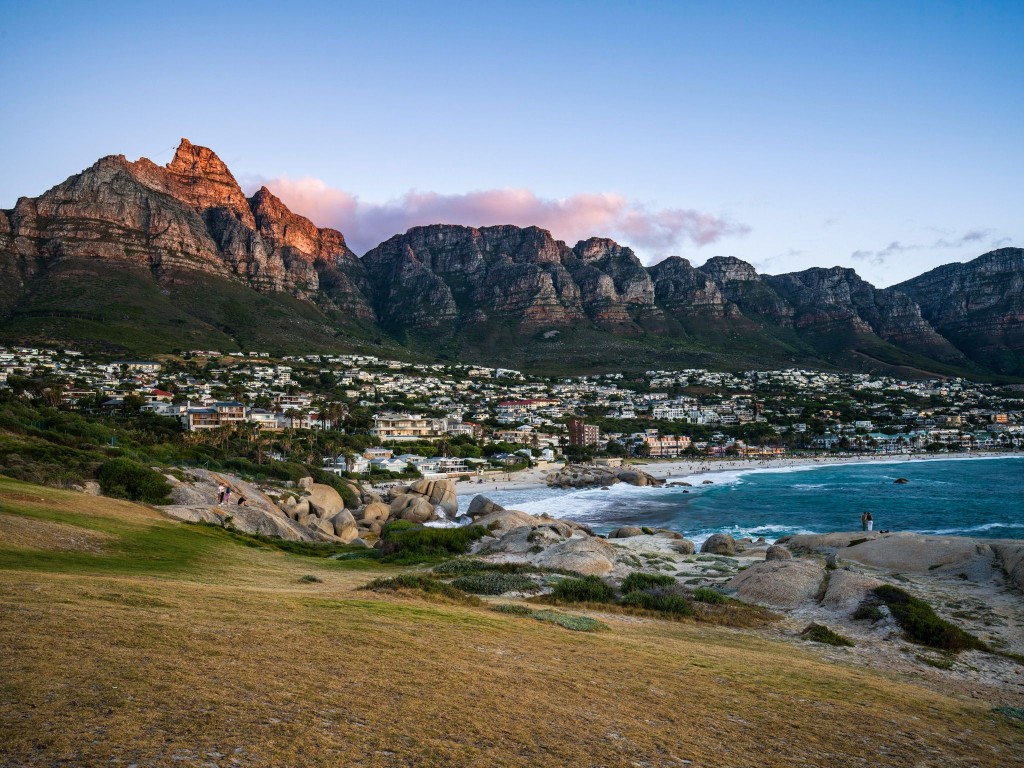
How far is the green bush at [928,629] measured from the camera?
51.7 feet

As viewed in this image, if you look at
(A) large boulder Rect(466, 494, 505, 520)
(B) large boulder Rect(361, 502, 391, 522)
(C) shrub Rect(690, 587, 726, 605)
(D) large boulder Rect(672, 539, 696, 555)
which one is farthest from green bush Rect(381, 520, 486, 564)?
(A) large boulder Rect(466, 494, 505, 520)

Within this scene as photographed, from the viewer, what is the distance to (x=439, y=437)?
345ft

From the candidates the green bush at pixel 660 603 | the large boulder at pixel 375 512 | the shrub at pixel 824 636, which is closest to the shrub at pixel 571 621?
the green bush at pixel 660 603

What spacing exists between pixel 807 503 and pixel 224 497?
54.6 m

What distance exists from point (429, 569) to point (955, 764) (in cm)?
1854

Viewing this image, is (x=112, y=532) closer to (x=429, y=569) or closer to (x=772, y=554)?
(x=429, y=569)

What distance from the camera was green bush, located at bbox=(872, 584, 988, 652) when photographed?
15.8 meters

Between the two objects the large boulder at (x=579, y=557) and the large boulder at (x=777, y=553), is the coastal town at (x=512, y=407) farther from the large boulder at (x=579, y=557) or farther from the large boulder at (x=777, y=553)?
the large boulder at (x=579, y=557)

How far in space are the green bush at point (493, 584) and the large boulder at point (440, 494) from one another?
32846mm

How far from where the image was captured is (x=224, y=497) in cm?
3378

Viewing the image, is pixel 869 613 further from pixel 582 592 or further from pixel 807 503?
pixel 807 503

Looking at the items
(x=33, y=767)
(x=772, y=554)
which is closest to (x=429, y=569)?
(x=772, y=554)

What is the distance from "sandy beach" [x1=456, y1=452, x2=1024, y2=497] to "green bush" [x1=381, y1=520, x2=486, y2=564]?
1523 inches

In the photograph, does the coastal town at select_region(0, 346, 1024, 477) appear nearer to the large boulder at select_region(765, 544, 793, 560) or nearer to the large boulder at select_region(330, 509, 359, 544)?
the large boulder at select_region(330, 509, 359, 544)
